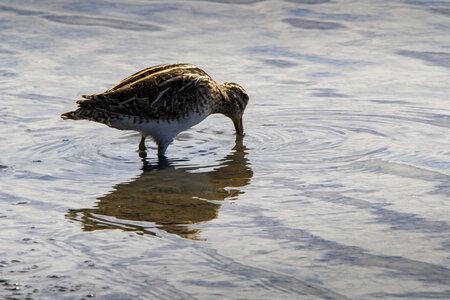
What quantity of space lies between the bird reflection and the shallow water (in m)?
0.03

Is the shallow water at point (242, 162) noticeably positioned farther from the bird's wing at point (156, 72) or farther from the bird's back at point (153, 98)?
the bird's wing at point (156, 72)

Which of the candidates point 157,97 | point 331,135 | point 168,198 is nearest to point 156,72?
point 157,97

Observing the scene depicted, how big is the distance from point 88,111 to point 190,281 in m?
3.68

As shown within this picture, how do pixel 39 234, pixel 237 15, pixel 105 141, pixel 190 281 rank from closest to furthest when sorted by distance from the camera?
pixel 190 281, pixel 39 234, pixel 105 141, pixel 237 15

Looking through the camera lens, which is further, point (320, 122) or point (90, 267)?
point (320, 122)

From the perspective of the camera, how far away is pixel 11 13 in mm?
15375

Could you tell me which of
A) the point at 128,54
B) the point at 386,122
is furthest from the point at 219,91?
the point at 128,54

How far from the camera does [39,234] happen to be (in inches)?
238

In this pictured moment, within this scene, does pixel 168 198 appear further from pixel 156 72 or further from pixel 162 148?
pixel 156 72

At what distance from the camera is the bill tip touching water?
8.43 m

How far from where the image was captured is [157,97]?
8.58 metres

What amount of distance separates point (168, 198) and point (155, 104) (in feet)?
5.83

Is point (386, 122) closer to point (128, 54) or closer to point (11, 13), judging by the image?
point (128, 54)

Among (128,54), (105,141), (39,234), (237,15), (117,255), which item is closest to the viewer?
(117,255)
